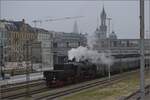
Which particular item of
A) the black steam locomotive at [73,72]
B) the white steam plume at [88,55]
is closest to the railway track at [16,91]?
the black steam locomotive at [73,72]

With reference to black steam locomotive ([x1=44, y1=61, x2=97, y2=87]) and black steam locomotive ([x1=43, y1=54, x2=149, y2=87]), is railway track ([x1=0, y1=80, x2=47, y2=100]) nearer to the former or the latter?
black steam locomotive ([x1=44, y1=61, x2=97, y2=87])

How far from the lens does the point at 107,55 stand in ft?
163

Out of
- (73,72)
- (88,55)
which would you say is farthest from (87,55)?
(73,72)

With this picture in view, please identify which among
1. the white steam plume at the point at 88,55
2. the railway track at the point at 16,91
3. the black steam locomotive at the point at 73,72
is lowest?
the railway track at the point at 16,91

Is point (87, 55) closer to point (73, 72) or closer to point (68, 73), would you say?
point (73, 72)

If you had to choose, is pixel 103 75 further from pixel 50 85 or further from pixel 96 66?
pixel 50 85

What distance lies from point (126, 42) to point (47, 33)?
2894 cm

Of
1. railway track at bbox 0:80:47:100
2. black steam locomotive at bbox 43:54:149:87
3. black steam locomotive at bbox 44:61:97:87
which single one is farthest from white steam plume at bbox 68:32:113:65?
railway track at bbox 0:80:47:100

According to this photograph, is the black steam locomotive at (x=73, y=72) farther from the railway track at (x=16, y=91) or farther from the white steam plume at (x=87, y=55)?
the railway track at (x=16, y=91)

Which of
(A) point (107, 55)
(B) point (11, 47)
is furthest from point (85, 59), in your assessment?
(B) point (11, 47)

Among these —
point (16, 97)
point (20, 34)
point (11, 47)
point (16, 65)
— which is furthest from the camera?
point (20, 34)

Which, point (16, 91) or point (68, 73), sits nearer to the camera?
point (16, 91)

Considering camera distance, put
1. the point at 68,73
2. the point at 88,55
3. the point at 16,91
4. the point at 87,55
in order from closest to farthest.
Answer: the point at 16,91 < the point at 68,73 < the point at 87,55 < the point at 88,55

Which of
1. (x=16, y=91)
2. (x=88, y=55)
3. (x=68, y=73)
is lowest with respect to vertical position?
(x=16, y=91)
